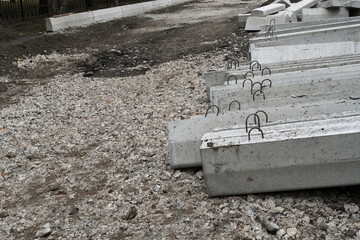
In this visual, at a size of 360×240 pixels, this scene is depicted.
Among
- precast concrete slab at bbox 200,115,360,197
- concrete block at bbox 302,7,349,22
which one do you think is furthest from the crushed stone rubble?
concrete block at bbox 302,7,349,22

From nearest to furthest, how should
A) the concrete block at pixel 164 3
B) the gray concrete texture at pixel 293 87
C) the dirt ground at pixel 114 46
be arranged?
the gray concrete texture at pixel 293 87 < the dirt ground at pixel 114 46 < the concrete block at pixel 164 3

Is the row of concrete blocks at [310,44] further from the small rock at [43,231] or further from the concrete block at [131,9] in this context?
the concrete block at [131,9]

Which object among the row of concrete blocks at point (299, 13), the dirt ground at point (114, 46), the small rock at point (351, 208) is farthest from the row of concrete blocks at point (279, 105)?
the row of concrete blocks at point (299, 13)

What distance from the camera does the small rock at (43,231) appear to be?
12.2 ft

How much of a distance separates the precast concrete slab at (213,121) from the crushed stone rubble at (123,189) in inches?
7.7

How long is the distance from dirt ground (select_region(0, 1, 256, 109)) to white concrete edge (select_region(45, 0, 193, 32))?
0.63 metres

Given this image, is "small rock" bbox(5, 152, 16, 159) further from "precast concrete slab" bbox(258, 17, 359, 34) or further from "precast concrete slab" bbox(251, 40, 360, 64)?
"precast concrete slab" bbox(258, 17, 359, 34)

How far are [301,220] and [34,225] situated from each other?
2.53m

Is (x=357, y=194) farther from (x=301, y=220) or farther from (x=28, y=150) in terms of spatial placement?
(x=28, y=150)

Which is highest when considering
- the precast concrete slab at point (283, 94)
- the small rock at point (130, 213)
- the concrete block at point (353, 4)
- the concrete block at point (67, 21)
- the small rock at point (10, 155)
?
the concrete block at point (67, 21)

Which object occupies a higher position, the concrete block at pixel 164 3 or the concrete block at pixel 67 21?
the concrete block at pixel 164 3

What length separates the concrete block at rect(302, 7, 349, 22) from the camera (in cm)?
1115

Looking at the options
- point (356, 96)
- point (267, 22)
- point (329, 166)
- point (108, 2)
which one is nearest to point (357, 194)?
point (329, 166)

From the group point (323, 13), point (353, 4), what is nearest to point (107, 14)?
point (323, 13)
